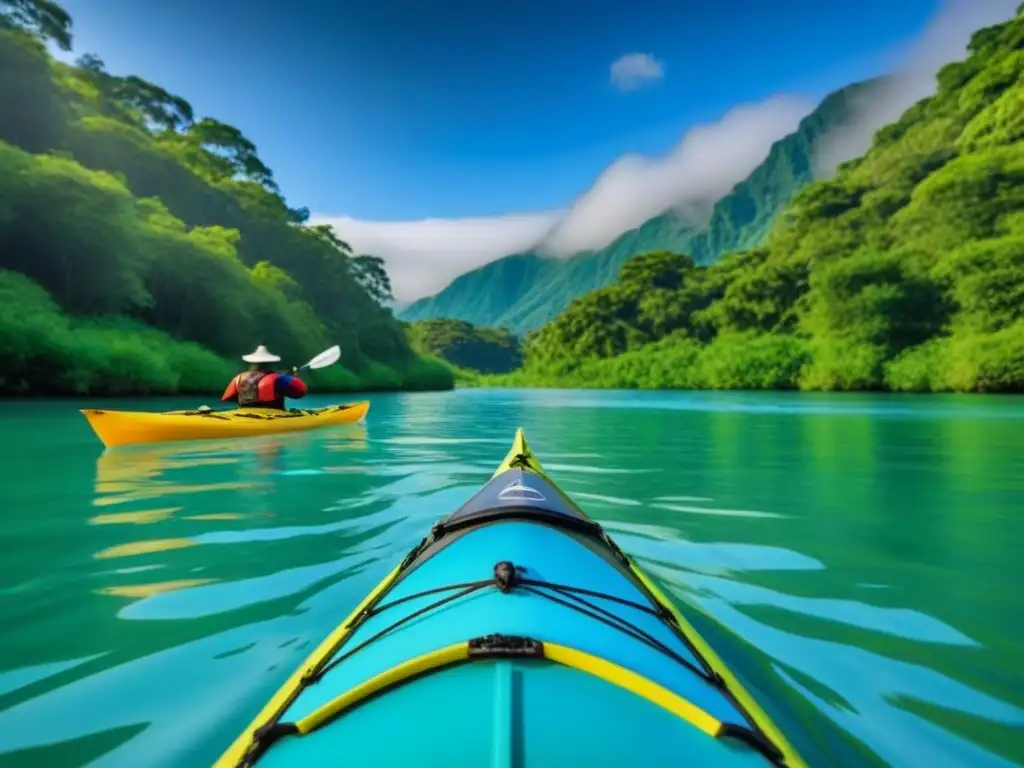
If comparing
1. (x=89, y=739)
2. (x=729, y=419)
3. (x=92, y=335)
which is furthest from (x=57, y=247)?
(x=89, y=739)

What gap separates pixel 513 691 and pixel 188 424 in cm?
1112

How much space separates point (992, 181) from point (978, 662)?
159 ft

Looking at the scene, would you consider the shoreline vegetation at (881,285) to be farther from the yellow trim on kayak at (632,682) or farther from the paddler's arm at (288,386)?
the yellow trim on kayak at (632,682)

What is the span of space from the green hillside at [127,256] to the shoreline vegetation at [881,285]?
28877mm

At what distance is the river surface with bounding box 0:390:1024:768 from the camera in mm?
2545

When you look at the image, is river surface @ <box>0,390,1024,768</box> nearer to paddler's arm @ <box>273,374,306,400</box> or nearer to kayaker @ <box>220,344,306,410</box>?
kayaker @ <box>220,344,306,410</box>

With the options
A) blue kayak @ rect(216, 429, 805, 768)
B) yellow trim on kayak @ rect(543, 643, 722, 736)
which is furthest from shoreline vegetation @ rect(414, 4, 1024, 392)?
yellow trim on kayak @ rect(543, 643, 722, 736)

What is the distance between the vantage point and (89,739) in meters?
2.36

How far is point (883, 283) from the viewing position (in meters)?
38.7

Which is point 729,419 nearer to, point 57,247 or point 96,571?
point 96,571

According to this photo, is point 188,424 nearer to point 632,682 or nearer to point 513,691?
point 513,691

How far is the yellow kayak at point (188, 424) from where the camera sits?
33.5 ft

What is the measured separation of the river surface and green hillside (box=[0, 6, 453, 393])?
15.0 meters

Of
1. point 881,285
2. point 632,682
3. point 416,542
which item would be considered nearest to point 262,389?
point 416,542
